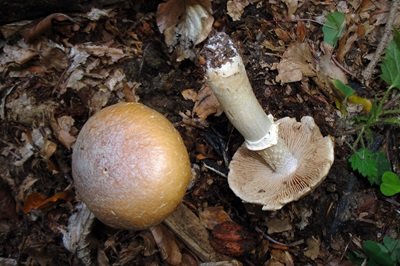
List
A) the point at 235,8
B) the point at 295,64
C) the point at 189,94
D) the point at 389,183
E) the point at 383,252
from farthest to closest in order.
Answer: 1. the point at 235,8
2. the point at 189,94
3. the point at 295,64
4. the point at 389,183
5. the point at 383,252

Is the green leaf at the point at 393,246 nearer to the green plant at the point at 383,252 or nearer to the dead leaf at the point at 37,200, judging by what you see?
the green plant at the point at 383,252

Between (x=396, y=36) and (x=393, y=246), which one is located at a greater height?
(x=396, y=36)

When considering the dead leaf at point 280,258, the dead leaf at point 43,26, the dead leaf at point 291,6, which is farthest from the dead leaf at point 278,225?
the dead leaf at point 43,26

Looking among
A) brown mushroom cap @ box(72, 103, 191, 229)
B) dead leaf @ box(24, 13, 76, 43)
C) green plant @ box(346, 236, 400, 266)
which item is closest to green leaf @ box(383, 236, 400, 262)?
green plant @ box(346, 236, 400, 266)

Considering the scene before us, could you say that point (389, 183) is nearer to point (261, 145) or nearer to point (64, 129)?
point (261, 145)

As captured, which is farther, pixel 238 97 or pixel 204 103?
pixel 204 103

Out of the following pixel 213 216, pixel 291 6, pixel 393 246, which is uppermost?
pixel 291 6

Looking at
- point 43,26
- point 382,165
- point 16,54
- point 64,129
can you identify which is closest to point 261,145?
point 382,165

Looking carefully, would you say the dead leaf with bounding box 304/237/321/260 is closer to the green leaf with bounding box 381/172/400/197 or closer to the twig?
the green leaf with bounding box 381/172/400/197
